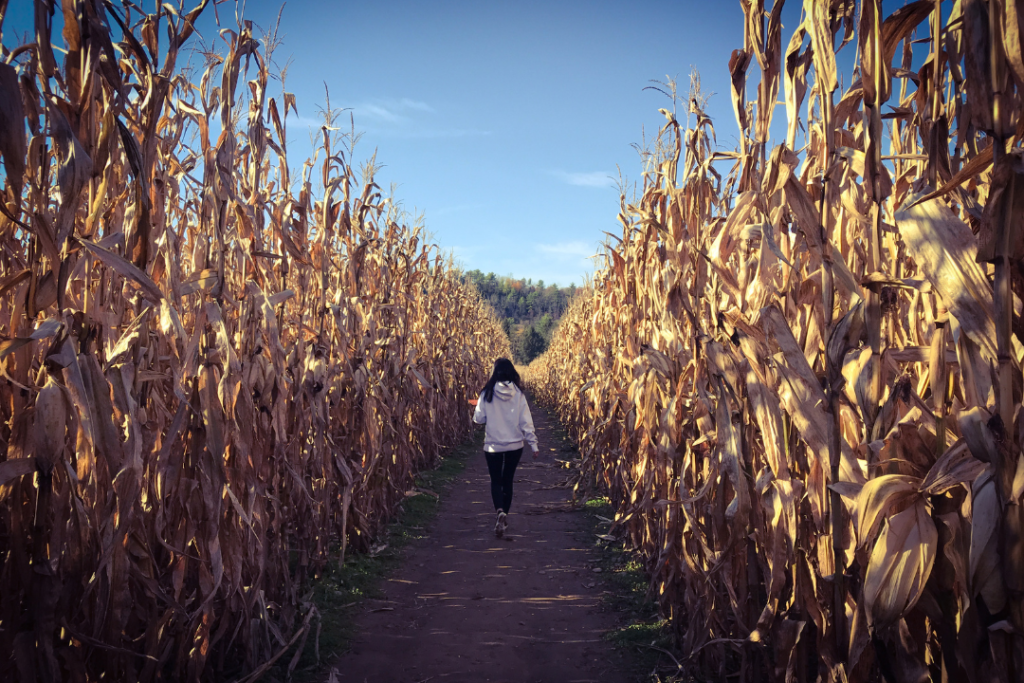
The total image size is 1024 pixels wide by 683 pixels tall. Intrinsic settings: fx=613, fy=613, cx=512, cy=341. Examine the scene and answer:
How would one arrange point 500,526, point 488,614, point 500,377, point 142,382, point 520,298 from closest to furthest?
point 142,382 → point 488,614 → point 500,526 → point 500,377 → point 520,298

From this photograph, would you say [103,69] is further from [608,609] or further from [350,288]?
[608,609]

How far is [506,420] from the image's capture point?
248 inches

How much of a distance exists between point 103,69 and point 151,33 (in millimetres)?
641

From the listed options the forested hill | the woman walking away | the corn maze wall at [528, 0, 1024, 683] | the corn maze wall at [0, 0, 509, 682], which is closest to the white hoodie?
the woman walking away

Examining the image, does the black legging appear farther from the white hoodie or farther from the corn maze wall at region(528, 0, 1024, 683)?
the corn maze wall at region(528, 0, 1024, 683)

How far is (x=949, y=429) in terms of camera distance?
1738 millimetres

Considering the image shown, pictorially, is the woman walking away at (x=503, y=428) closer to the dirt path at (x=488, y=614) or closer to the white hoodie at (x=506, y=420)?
the white hoodie at (x=506, y=420)

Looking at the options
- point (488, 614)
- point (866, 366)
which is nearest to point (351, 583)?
point (488, 614)

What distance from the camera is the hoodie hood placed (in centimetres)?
636

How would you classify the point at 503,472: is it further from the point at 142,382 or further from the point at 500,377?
the point at 142,382

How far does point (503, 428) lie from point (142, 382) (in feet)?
13.7

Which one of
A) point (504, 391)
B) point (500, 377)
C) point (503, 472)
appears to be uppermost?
point (500, 377)

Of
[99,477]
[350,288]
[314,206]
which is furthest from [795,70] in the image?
[314,206]

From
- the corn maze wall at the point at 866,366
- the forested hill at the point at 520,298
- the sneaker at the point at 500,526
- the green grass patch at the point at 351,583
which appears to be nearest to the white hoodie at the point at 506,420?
the sneaker at the point at 500,526
